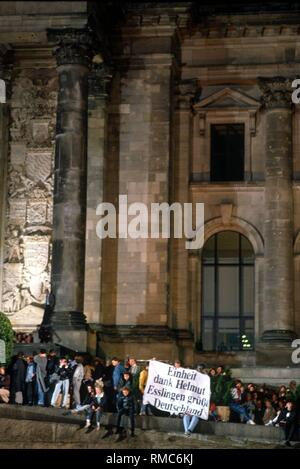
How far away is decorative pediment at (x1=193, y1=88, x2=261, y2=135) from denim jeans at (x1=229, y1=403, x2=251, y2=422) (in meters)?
13.9

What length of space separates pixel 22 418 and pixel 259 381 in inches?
425

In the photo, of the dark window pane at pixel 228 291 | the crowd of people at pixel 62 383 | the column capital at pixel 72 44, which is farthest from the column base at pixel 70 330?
the column capital at pixel 72 44

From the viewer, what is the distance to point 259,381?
40.1 metres

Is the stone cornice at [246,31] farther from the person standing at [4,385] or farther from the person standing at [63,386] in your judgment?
the person standing at [4,385]

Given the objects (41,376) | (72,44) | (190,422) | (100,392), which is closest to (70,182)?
(72,44)

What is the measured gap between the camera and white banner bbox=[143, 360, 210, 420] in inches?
1245

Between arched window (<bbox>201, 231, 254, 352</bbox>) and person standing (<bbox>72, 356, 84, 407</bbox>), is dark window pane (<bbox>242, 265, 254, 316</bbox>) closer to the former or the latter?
arched window (<bbox>201, 231, 254, 352</bbox>)

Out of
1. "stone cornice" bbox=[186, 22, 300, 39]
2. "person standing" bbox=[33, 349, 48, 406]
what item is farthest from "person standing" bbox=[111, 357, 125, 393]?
"stone cornice" bbox=[186, 22, 300, 39]

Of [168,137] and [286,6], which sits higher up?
[286,6]

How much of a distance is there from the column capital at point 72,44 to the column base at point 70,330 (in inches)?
343

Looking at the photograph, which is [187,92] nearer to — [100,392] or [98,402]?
[100,392]

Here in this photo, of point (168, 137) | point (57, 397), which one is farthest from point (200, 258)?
point (57, 397)
